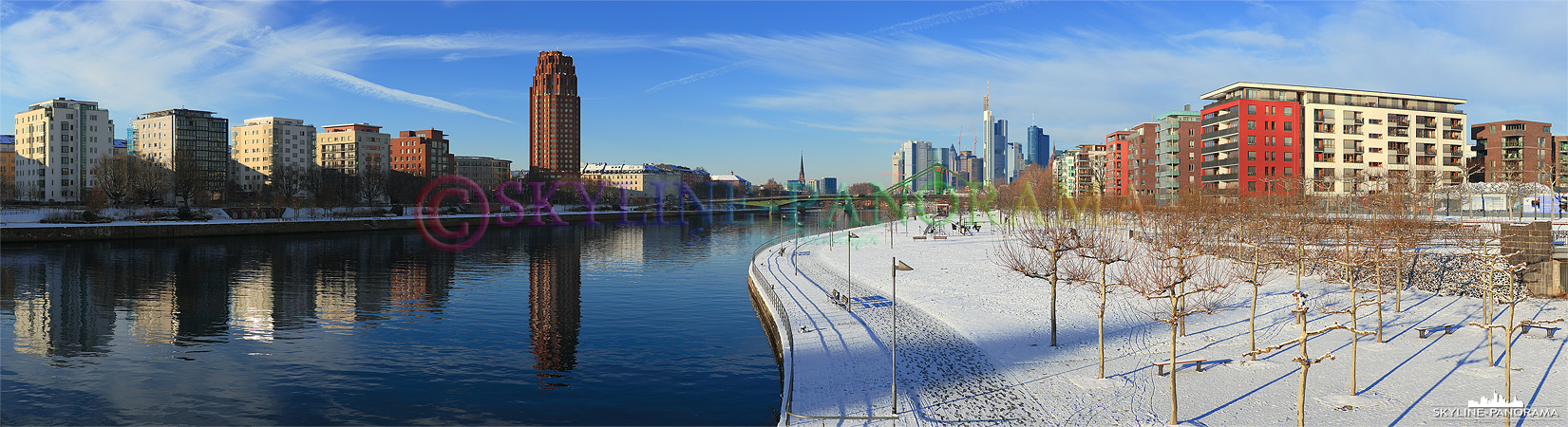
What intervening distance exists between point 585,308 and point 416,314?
686 cm

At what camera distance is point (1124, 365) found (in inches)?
781

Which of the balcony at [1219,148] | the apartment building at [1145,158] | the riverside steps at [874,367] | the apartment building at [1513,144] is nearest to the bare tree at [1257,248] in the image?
the riverside steps at [874,367]

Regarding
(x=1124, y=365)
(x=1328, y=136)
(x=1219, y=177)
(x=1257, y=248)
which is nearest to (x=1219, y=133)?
(x=1219, y=177)

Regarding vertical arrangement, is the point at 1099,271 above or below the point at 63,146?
below

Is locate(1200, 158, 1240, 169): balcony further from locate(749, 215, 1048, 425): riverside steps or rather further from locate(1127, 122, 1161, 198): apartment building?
locate(749, 215, 1048, 425): riverside steps

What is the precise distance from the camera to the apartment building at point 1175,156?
10506cm

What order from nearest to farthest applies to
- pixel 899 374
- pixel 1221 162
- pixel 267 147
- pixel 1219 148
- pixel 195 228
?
pixel 899 374 < pixel 195 228 < pixel 1221 162 < pixel 1219 148 < pixel 267 147

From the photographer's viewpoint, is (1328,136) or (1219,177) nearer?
(1328,136)

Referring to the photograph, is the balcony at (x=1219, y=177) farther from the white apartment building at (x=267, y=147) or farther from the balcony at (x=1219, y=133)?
the white apartment building at (x=267, y=147)

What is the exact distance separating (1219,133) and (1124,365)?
301 feet

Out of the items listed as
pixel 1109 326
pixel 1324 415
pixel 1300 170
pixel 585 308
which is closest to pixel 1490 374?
pixel 1324 415

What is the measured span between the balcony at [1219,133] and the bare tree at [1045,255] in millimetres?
45647

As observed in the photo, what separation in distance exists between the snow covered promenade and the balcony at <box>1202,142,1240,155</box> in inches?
2734

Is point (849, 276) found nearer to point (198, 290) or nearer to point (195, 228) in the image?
point (198, 290)
